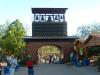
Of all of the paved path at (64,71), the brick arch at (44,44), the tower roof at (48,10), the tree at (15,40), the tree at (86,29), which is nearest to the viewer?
the paved path at (64,71)

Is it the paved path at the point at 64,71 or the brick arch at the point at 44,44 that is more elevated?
the brick arch at the point at 44,44

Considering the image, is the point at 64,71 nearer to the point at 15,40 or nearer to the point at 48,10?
the point at 48,10

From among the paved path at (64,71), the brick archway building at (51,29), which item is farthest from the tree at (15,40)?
the paved path at (64,71)

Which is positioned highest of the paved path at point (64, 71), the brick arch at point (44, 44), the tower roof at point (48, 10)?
the tower roof at point (48, 10)

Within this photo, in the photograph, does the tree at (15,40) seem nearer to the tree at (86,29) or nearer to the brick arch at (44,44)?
the brick arch at (44,44)

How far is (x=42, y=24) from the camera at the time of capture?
54438 millimetres

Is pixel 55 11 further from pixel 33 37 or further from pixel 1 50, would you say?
pixel 1 50

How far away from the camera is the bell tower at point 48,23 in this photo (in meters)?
54.4

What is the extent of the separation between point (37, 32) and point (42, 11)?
10.7 ft

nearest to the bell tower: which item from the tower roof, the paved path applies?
the tower roof

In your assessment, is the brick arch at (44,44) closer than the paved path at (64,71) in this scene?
No

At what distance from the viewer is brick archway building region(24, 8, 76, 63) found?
53344 millimetres

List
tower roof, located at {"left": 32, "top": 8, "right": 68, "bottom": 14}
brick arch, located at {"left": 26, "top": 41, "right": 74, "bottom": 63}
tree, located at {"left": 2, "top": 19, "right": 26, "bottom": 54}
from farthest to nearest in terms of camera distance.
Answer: tree, located at {"left": 2, "top": 19, "right": 26, "bottom": 54} → tower roof, located at {"left": 32, "top": 8, "right": 68, "bottom": 14} → brick arch, located at {"left": 26, "top": 41, "right": 74, "bottom": 63}

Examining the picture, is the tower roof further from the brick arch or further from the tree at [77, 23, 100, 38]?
the tree at [77, 23, 100, 38]
